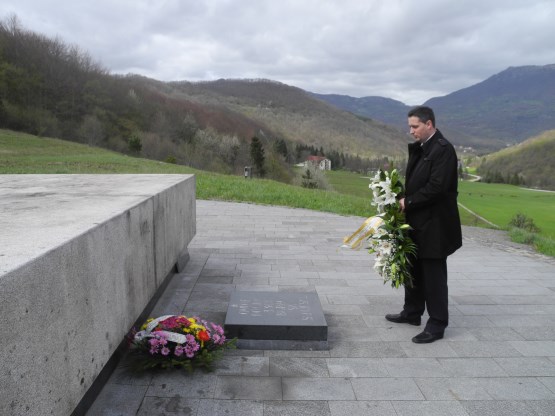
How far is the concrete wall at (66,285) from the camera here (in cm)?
192

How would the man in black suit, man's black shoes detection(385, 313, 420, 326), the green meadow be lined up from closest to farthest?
the man in black suit, man's black shoes detection(385, 313, 420, 326), the green meadow

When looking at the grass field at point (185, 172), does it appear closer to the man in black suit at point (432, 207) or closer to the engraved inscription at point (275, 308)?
the engraved inscription at point (275, 308)

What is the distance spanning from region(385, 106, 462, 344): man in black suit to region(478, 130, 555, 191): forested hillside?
10146 cm

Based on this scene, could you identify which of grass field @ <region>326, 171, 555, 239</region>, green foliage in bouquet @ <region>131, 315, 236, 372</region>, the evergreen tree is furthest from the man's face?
the evergreen tree

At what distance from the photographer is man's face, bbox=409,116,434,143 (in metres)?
3.94

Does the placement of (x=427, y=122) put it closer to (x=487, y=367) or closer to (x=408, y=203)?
(x=408, y=203)

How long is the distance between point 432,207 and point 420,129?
68cm

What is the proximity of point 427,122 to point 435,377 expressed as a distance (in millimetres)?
2084

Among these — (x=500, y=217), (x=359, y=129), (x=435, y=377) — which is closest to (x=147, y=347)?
(x=435, y=377)

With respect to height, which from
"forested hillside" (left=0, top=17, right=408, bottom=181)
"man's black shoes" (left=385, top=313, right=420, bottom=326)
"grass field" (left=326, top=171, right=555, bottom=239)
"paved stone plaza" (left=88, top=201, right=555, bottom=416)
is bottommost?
"grass field" (left=326, top=171, right=555, bottom=239)

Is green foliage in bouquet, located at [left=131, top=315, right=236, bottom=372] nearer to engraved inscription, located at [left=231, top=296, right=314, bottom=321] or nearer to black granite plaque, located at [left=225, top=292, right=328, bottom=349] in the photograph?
black granite plaque, located at [left=225, top=292, right=328, bottom=349]

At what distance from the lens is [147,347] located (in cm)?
364

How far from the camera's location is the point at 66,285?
92.0 inches

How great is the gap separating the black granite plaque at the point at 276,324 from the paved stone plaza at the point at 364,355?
0.48ft
